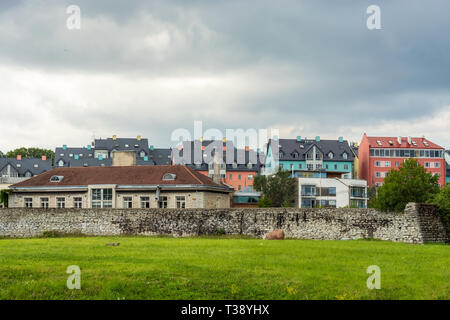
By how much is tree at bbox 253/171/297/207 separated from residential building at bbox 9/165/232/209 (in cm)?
2586

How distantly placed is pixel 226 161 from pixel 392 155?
3189cm

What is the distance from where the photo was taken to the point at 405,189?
4653cm

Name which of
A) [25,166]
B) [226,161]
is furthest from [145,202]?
[25,166]

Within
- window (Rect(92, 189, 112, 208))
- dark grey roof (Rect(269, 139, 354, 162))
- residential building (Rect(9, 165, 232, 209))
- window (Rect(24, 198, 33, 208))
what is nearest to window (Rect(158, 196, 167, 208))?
residential building (Rect(9, 165, 232, 209))

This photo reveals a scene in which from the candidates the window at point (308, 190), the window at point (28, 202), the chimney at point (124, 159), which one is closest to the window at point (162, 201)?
the window at point (28, 202)

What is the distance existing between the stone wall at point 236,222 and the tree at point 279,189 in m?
37.9

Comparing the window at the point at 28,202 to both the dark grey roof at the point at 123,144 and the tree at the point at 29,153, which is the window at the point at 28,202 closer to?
the dark grey roof at the point at 123,144

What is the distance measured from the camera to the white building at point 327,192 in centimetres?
9044

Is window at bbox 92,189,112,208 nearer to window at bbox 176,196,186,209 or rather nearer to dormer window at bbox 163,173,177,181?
dormer window at bbox 163,173,177,181

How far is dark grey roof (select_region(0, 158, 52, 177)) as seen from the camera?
117 metres

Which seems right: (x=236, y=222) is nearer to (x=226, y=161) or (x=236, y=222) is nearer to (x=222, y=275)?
(x=222, y=275)
